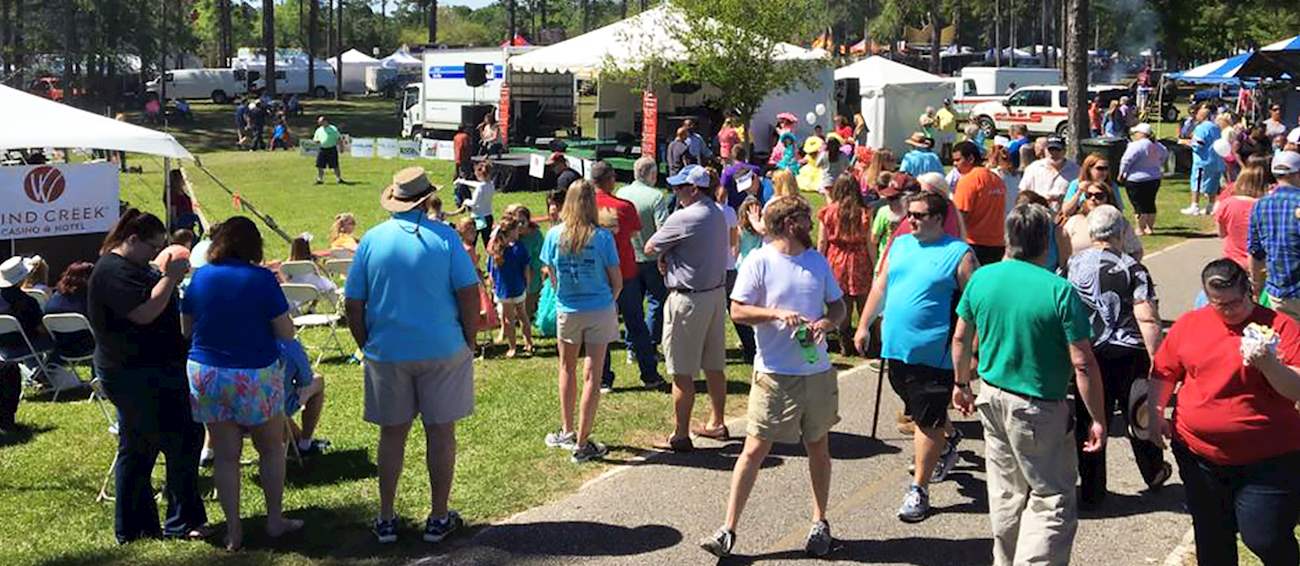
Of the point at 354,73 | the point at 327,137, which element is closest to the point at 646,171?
the point at 327,137

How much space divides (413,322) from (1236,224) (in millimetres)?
5152

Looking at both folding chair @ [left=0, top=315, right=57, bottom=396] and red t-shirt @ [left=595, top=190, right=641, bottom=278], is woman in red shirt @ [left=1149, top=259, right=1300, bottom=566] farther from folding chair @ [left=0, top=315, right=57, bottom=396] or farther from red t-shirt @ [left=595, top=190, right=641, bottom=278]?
folding chair @ [left=0, top=315, right=57, bottom=396]

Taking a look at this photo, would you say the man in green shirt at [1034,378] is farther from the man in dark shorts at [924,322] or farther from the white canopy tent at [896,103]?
the white canopy tent at [896,103]

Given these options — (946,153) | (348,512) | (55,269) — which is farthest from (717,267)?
(946,153)

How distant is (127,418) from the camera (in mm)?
6059

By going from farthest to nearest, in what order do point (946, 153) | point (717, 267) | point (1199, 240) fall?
point (946, 153), point (1199, 240), point (717, 267)

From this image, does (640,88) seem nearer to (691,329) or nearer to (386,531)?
(691,329)

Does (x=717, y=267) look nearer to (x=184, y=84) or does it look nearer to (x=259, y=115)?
(x=259, y=115)

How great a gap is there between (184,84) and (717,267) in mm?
56611

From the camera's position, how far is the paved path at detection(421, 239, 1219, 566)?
19.5 feet

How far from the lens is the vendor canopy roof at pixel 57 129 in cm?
987

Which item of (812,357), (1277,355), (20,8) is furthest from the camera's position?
(20,8)

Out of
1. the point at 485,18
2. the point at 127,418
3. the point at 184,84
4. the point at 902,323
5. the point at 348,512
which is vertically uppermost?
the point at 485,18

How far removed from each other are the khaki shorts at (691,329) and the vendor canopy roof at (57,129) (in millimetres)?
5211
